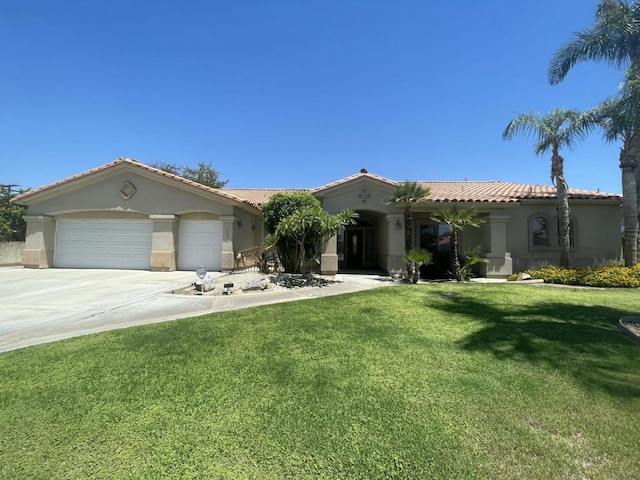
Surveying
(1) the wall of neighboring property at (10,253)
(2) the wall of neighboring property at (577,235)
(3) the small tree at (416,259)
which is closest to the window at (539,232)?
(2) the wall of neighboring property at (577,235)

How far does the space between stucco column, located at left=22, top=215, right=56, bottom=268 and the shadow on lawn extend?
21187mm

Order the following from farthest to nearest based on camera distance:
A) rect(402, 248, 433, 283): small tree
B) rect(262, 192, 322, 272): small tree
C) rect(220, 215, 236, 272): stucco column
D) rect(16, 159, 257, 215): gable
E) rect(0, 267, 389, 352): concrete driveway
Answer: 1. rect(16, 159, 257, 215): gable
2. rect(220, 215, 236, 272): stucco column
3. rect(262, 192, 322, 272): small tree
4. rect(402, 248, 433, 283): small tree
5. rect(0, 267, 389, 352): concrete driveway

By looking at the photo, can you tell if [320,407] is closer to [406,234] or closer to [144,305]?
[144,305]

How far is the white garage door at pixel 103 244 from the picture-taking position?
705 inches

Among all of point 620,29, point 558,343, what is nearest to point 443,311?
point 558,343

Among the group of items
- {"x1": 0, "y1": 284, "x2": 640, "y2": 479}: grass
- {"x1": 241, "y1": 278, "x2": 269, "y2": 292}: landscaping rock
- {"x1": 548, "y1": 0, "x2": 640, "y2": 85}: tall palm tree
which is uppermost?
{"x1": 548, "y1": 0, "x2": 640, "y2": 85}: tall palm tree

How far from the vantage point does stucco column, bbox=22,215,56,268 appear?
1775 centimetres

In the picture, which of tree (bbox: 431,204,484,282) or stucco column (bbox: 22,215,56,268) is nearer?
tree (bbox: 431,204,484,282)

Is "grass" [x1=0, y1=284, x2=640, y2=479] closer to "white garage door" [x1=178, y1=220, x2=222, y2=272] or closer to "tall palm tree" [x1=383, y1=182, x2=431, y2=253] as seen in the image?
"tall palm tree" [x1=383, y1=182, x2=431, y2=253]

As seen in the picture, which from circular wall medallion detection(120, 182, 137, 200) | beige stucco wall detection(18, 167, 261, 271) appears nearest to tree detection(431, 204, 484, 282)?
beige stucco wall detection(18, 167, 261, 271)

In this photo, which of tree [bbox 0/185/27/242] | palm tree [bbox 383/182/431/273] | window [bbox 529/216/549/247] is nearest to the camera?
palm tree [bbox 383/182/431/273]

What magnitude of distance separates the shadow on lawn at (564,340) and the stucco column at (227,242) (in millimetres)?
11697

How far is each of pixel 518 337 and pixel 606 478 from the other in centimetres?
357

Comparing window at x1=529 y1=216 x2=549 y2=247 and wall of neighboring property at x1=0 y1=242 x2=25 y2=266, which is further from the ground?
window at x1=529 y1=216 x2=549 y2=247
